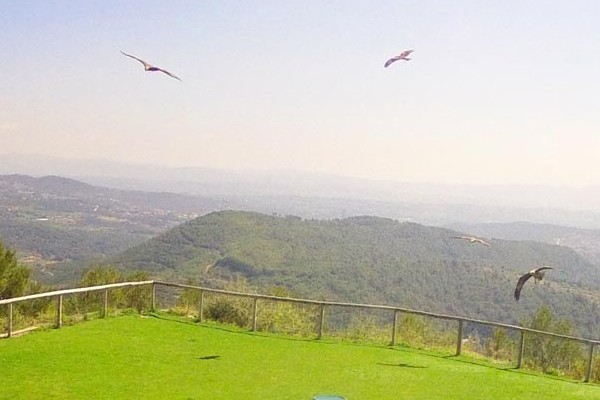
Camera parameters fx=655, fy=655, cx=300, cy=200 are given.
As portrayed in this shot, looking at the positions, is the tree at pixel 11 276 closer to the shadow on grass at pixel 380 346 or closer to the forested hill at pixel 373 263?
the shadow on grass at pixel 380 346

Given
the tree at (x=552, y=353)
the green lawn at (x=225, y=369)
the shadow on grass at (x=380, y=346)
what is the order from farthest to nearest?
the tree at (x=552, y=353)
the shadow on grass at (x=380, y=346)
the green lawn at (x=225, y=369)

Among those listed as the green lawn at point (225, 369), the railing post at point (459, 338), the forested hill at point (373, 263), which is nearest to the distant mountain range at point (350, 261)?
the forested hill at point (373, 263)

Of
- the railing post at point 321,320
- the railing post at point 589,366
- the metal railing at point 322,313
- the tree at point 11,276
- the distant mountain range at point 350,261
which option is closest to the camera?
the railing post at point 589,366

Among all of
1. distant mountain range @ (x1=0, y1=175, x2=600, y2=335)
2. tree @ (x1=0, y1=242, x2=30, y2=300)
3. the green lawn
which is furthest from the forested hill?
the green lawn

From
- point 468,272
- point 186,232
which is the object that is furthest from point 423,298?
point 186,232

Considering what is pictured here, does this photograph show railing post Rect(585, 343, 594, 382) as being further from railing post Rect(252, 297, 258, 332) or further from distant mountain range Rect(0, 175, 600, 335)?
distant mountain range Rect(0, 175, 600, 335)

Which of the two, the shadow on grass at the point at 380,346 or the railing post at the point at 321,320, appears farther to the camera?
the railing post at the point at 321,320

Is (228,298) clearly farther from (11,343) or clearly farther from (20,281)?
(20,281)

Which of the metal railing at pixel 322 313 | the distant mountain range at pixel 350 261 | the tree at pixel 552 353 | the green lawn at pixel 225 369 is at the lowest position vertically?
the distant mountain range at pixel 350 261
